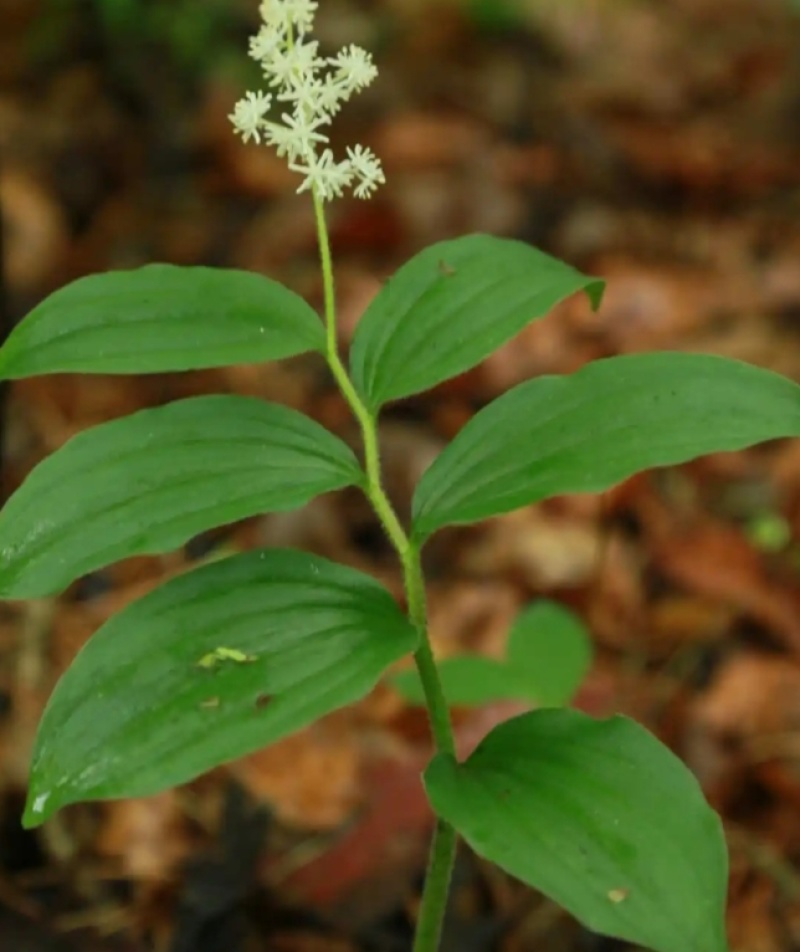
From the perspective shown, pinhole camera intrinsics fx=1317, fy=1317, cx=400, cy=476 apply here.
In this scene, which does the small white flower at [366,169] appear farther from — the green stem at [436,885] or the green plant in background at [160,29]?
the green plant in background at [160,29]

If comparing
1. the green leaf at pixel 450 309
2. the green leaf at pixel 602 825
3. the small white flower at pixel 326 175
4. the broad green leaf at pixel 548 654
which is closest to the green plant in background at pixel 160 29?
the broad green leaf at pixel 548 654

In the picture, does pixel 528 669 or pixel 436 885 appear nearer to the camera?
pixel 436 885

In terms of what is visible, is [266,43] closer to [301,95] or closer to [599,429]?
[301,95]

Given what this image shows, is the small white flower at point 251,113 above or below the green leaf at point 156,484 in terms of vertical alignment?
above

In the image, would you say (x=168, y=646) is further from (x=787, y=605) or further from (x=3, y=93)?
(x=3, y=93)

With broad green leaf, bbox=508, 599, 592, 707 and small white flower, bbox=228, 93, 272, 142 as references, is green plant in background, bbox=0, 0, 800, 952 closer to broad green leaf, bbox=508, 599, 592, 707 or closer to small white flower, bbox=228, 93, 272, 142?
small white flower, bbox=228, 93, 272, 142

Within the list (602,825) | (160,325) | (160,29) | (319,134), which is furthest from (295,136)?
(160,29)
